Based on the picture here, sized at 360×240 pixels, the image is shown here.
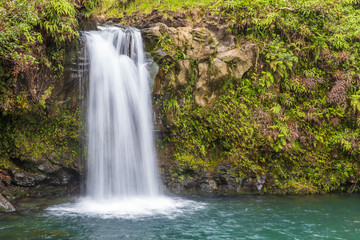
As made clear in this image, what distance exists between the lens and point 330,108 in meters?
9.98

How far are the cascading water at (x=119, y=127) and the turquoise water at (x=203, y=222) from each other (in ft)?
3.33

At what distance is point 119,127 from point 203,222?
3.91 metres

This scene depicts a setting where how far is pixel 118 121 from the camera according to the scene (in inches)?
348

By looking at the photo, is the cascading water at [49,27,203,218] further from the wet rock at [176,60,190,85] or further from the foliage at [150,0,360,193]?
the wet rock at [176,60,190,85]

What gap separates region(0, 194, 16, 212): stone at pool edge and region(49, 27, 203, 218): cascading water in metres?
1.63

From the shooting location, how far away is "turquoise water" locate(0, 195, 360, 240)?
19.3 feet

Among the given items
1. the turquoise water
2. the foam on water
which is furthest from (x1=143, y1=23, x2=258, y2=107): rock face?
the turquoise water

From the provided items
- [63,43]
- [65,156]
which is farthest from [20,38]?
[65,156]

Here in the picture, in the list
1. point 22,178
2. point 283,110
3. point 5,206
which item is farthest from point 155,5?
point 5,206

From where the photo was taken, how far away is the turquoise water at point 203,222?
5.88m

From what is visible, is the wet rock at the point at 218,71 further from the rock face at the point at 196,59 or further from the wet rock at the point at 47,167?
the wet rock at the point at 47,167

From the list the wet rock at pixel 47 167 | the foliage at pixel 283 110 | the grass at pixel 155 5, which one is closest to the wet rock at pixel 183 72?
the foliage at pixel 283 110

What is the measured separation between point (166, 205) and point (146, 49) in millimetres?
5057

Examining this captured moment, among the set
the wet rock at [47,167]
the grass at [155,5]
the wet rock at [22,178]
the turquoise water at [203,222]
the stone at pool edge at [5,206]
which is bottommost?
the turquoise water at [203,222]
